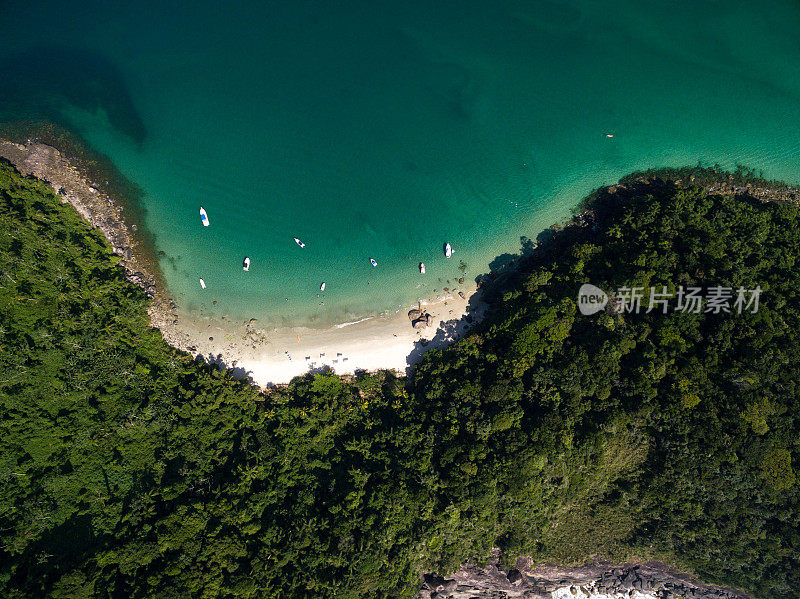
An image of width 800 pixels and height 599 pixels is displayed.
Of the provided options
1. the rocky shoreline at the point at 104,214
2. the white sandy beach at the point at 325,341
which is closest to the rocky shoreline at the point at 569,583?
the white sandy beach at the point at 325,341

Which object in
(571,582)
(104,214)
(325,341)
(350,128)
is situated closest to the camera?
(571,582)

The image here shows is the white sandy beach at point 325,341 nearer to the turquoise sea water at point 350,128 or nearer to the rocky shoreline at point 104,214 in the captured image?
the turquoise sea water at point 350,128

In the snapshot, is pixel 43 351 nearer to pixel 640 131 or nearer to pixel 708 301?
pixel 708 301

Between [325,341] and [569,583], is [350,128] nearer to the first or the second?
[325,341]

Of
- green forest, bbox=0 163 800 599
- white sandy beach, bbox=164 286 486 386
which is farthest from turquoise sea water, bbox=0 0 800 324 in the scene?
green forest, bbox=0 163 800 599

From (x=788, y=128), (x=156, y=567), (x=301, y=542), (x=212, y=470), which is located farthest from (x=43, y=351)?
(x=788, y=128)

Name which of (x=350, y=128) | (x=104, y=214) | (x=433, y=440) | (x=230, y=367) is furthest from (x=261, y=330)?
(x=350, y=128)
